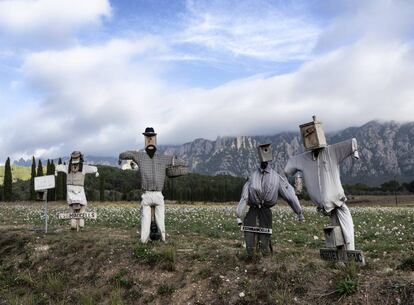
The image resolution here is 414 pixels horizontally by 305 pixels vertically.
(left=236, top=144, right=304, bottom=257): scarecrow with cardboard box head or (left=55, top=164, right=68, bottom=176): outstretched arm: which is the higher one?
(left=55, top=164, right=68, bottom=176): outstretched arm

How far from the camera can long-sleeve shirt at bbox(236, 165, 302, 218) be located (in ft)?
36.4

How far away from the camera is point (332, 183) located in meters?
10.3

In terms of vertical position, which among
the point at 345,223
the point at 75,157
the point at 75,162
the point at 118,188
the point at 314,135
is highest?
the point at 118,188

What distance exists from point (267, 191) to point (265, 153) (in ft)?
2.87

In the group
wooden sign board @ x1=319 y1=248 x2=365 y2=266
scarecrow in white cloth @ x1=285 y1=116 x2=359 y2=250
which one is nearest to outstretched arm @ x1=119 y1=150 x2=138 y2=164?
scarecrow in white cloth @ x1=285 y1=116 x2=359 y2=250

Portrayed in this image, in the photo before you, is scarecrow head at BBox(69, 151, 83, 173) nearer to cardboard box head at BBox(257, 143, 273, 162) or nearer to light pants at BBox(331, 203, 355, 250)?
cardboard box head at BBox(257, 143, 273, 162)

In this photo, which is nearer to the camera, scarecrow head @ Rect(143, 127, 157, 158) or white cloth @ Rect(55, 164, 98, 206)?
scarecrow head @ Rect(143, 127, 157, 158)

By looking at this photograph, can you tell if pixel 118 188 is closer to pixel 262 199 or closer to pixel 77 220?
pixel 77 220

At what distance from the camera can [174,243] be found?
46.4ft

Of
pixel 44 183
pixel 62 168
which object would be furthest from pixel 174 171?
pixel 62 168

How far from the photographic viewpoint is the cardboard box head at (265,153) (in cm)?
1116

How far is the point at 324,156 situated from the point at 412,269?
283 centimetres

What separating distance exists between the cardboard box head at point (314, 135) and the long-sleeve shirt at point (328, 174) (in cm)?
19

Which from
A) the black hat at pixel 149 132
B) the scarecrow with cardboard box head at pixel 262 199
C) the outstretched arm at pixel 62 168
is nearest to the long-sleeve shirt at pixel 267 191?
the scarecrow with cardboard box head at pixel 262 199
